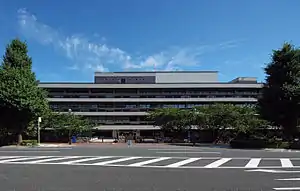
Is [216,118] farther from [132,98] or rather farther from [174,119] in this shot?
[132,98]

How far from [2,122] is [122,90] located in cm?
4671

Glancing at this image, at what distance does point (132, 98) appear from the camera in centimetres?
8000

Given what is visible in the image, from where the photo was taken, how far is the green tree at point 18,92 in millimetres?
33312

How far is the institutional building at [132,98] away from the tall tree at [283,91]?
145 ft

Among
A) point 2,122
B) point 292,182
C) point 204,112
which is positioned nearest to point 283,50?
point 204,112

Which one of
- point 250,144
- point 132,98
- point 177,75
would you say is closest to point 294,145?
point 250,144

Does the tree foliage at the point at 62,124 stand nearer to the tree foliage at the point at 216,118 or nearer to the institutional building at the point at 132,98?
the tree foliage at the point at 216,118

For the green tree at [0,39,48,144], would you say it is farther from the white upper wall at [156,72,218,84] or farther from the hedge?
the white upper wall at [156,72,218,84]

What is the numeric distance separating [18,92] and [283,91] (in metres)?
25.9

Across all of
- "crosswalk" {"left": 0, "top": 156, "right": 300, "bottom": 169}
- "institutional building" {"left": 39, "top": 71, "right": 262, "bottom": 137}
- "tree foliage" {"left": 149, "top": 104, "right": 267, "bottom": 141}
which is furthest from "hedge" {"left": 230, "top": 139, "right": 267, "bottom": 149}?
"institutional building" {"left": 39, "top": 71, "right": 262, "bottom": 137}

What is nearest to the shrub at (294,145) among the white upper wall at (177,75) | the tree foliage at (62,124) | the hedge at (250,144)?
the hedge at (250,144)

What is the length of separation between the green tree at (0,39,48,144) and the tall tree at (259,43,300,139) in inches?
933

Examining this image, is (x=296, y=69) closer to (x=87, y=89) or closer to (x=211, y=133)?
(x=211, y=133)

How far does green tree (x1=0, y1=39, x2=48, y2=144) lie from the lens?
1312 inches
